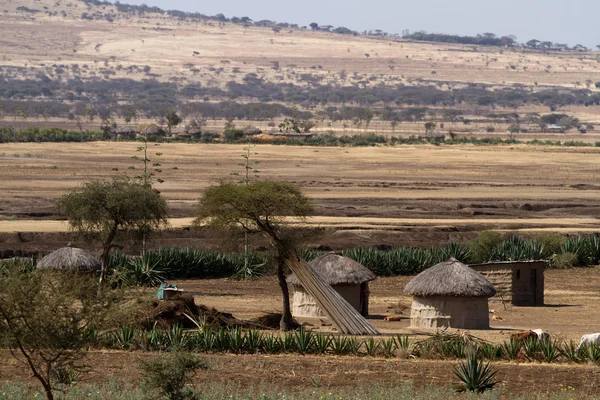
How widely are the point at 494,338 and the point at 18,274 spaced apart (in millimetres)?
13338

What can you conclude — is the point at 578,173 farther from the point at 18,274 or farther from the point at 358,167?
the point at 18,274

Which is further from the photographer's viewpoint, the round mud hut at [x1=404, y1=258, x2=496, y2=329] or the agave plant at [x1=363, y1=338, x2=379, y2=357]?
the round mud hut at [x1=404, y1=258, x2=496, y2=329]

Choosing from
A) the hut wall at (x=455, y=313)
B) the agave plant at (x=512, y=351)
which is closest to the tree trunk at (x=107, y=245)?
the hut wall at (x=455, y=313)

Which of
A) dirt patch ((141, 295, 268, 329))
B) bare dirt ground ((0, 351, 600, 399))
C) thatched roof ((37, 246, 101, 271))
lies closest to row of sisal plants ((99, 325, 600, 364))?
bare dirt ground ((0, 351, 600, 399))

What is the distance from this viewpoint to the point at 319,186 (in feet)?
222

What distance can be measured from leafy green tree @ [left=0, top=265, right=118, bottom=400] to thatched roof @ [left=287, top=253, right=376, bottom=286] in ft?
46.1

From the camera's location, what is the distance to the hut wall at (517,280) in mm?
32562

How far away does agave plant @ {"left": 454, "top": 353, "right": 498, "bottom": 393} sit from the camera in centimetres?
1870

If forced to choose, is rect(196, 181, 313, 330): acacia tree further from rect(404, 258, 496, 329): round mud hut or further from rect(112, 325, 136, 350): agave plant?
rect(112, 325, 136, 350): agave plant

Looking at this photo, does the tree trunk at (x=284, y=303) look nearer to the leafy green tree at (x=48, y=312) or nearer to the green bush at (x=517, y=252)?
the leafy green tree at (x=48, y=312)

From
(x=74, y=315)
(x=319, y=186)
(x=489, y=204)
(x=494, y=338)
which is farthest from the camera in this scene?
(x=319, y=186)

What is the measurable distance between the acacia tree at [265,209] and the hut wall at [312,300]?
273 cm

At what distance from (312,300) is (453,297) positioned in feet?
11.2

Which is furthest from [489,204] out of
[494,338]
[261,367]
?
[261,367]
